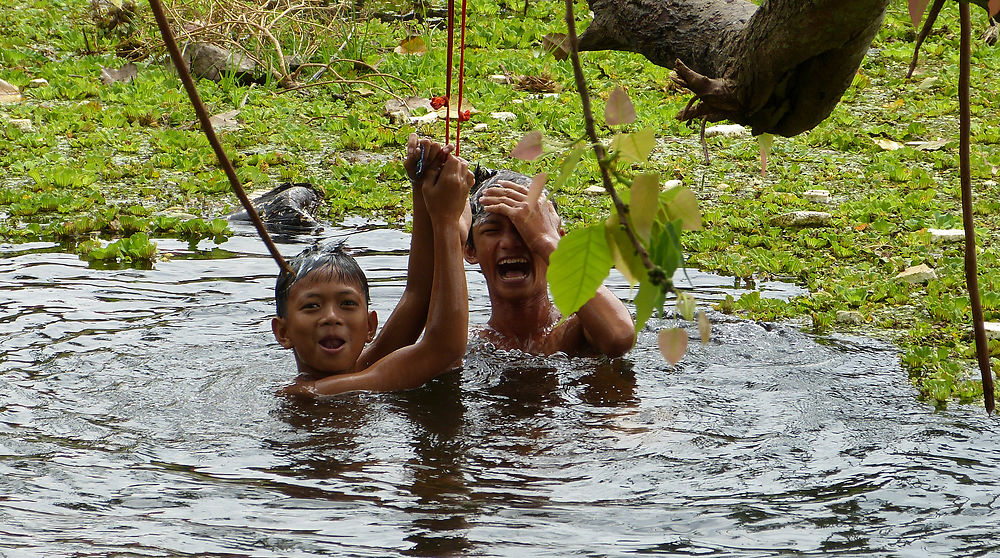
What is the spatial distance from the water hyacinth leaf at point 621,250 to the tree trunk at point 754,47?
1169 mm

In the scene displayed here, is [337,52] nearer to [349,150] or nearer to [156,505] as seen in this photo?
[349,150]

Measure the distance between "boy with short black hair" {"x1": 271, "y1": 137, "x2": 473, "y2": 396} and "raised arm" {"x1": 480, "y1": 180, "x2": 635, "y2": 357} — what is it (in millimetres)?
319

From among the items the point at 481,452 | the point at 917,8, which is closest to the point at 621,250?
the point at 917,8

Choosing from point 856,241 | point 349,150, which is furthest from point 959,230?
point 349,150

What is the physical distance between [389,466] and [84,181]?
4.57 m

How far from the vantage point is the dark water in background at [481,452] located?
315 centimetres

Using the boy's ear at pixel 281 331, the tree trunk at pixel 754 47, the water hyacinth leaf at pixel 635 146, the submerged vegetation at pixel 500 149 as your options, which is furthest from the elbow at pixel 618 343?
the water hyacinth leaf at pixel 635 146

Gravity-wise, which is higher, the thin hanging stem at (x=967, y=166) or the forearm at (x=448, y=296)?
the thin hanging stem at (x=967, y=166)

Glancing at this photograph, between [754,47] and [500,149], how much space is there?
562 centimetres

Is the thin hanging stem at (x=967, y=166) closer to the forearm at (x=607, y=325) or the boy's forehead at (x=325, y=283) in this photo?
the forearm at (x=607, y=325)

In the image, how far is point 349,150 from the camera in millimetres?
8453

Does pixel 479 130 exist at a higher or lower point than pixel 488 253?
higher

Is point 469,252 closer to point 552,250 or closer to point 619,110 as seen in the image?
point 552,250

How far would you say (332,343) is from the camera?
14.6 feet
